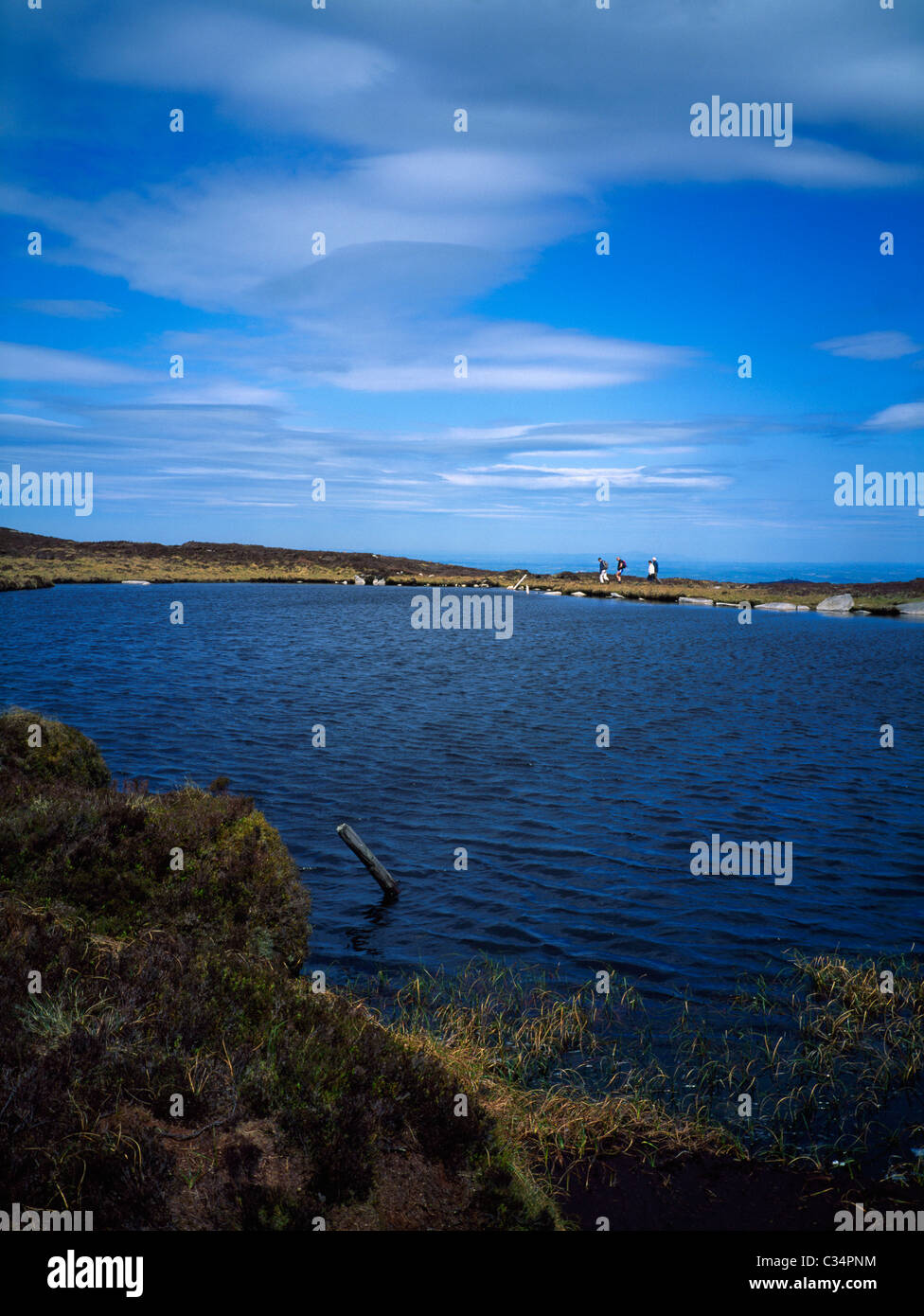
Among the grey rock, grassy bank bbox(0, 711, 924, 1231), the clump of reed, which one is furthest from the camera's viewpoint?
the grey rock

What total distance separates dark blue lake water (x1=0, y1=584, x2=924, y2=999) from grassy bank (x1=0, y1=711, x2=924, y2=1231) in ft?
5.72

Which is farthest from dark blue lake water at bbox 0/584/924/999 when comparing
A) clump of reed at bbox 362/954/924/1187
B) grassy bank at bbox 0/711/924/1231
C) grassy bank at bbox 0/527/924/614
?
grassy bank at bbox 0/527/924/614

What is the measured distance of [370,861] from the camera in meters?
14.3

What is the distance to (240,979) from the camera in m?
8.21

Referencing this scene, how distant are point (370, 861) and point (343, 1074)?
23.8 ft

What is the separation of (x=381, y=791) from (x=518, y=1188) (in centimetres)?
1419

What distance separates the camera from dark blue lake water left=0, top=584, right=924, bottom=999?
1352 cm

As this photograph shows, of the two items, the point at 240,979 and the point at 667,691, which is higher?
the point at 667,691

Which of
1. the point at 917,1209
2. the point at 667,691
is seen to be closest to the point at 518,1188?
the point at 917,1209

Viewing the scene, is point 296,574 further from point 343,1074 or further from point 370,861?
point 343,1074

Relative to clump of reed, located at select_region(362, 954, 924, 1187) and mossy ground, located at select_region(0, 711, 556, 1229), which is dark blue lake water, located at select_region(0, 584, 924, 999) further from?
mossy ground, located at select_region(0, 711, 556, 1229)

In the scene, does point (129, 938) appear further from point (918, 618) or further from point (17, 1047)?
point (918, 618)

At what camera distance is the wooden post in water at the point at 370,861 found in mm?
14258

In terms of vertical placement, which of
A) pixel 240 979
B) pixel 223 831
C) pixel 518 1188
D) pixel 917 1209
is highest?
pixel 223 831
